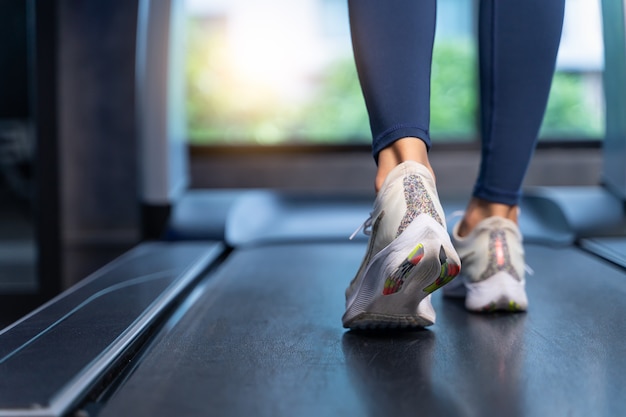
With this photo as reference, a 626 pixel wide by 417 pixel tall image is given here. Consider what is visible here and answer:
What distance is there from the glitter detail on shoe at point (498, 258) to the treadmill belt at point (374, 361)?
0.07 metres

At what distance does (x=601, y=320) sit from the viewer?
3.37 feet

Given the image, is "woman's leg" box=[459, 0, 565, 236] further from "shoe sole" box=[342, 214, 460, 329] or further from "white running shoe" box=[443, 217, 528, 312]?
"shoe sole" box=[342, 214, 460, 329]

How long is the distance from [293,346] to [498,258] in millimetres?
365

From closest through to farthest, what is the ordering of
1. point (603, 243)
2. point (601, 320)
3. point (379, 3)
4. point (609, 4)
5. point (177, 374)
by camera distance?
point (177, 374)
point (379, 3)
point (601, 320)
point (603, 243)
point (609, 4)

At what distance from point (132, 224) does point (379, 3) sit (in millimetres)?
1787

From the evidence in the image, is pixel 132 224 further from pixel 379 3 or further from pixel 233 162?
pixel 379 3

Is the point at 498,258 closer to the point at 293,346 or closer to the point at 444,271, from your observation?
the point at 444,271

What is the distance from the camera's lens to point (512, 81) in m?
1.04

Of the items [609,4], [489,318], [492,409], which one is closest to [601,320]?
[489,318]

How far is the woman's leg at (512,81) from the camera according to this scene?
3.34 ft

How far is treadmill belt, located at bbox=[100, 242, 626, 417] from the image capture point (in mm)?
688

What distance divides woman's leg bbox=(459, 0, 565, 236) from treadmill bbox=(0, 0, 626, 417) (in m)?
0.22

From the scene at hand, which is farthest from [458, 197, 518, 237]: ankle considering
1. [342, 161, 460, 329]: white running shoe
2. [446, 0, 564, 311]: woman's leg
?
[342, 161, 460, 329]: white running shoe

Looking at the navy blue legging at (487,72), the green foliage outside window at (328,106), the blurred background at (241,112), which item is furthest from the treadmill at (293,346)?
the green foliage outside window at (328,106)
